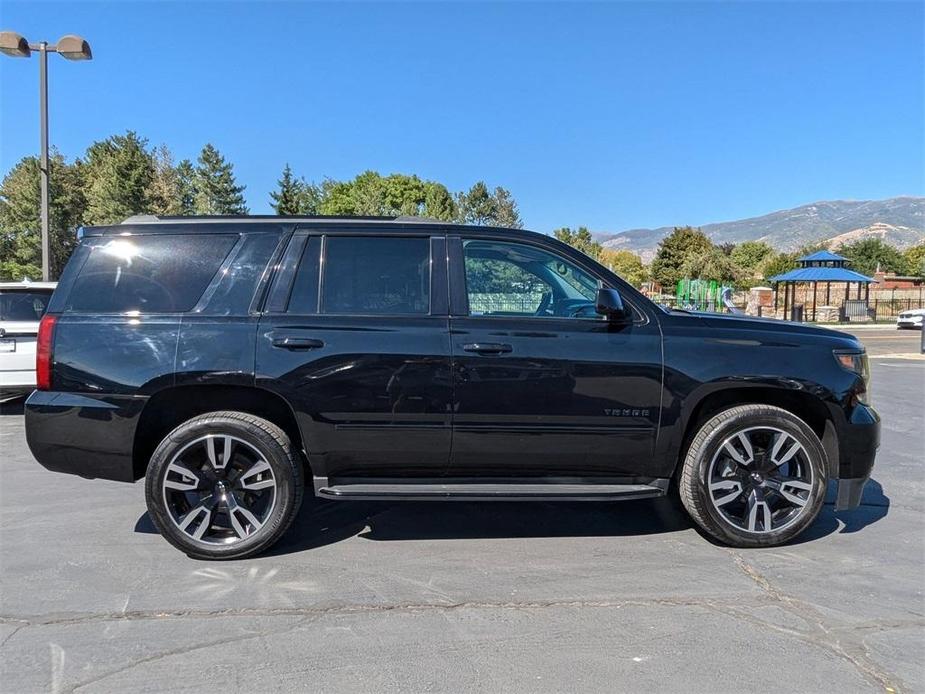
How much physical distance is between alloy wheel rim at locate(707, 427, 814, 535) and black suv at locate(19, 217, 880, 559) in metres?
0.01

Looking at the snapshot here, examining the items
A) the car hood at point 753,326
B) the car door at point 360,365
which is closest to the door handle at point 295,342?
the car door at point 360,365

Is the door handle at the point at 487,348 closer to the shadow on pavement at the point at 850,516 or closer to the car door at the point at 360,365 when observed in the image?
the car door at the point at 360,365

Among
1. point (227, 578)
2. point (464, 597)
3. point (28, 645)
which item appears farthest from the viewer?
point (227, 578)

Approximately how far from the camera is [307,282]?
3.96m

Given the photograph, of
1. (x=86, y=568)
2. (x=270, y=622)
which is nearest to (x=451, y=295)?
(x=270, y=622)

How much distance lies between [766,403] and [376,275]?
2.65 m

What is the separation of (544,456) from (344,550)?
4.60 feet

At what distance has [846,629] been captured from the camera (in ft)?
10.2

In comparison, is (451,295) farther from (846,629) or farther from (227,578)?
(846,629)

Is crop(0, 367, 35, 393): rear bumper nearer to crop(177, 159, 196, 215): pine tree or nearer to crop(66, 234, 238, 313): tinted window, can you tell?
crop(66, 234, 238, 313): tinted window

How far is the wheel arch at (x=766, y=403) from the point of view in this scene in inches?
159

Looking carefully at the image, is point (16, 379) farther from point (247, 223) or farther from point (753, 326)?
point (753, 326)

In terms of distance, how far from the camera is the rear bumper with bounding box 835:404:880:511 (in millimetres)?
3986

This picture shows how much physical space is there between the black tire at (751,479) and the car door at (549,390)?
1.10ft
